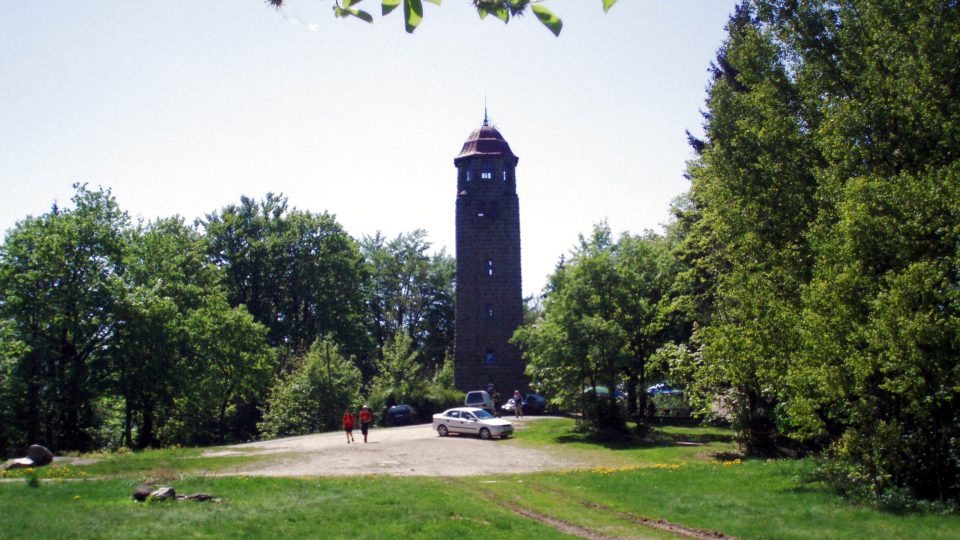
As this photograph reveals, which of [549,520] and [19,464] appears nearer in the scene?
[549,520]

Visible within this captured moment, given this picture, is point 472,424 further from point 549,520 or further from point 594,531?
point 594,531

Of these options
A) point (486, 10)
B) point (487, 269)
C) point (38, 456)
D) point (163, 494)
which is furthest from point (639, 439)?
point (486, 10)

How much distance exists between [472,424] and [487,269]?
51.5ft

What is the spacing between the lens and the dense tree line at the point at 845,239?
48.1 ft

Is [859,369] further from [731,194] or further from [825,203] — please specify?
[731,194]

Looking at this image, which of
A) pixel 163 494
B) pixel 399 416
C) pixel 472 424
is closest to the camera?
pixel 163 494

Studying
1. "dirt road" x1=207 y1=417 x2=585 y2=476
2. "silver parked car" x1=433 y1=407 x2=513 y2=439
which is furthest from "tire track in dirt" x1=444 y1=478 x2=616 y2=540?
"silver parked car" x1=433 y1=407 x2=513 y2=439

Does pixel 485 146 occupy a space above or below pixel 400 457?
above

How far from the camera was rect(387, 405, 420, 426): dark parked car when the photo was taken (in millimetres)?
43562

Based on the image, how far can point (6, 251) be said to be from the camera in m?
34.7

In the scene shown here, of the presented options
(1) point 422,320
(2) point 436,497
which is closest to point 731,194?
(2) point 436,497

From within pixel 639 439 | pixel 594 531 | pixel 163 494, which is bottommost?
pixel 594 531

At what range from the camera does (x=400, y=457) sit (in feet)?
83.8

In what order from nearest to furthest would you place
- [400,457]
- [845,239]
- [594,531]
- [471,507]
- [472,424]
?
[594,531], [471,507], [845,239], [400,457], [472,424]
